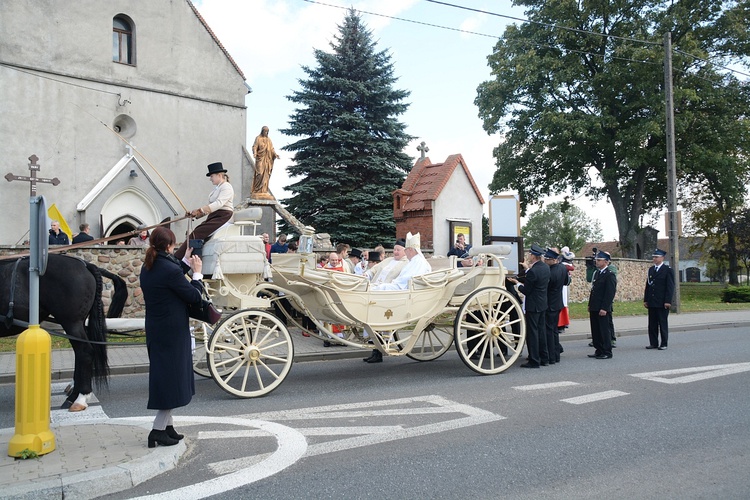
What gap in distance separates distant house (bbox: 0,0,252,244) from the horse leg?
14.0 m

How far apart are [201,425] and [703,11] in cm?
3296

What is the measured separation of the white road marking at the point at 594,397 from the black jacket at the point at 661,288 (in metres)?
5.42

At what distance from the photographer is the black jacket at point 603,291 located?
1107 cm

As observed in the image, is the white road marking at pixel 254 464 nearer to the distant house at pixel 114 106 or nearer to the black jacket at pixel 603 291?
the black jacket at pixel 603 291

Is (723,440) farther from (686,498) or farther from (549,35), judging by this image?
(549,35)

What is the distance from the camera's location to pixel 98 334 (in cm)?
696

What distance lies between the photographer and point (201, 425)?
19.9ft

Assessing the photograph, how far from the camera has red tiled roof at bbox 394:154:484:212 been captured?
20656 mm

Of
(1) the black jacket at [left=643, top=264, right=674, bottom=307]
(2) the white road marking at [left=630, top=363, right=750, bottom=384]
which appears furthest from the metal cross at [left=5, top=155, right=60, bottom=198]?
(2) the white road marking at [left=630, top=363, right=750, bottom=384]

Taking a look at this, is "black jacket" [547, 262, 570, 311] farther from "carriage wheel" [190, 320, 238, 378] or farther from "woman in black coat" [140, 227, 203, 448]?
"woman in black coat" [140, 227, 203, 448]

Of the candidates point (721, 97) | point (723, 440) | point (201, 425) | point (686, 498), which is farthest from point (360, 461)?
point (721, 97)

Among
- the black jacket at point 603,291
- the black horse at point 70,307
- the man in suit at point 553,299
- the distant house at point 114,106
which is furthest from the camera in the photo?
the distant house at point 114,106

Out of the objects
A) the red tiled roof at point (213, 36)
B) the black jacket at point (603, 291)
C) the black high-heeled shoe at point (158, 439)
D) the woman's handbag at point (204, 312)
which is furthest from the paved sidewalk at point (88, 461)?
the red tiled roof at point (213, 36)

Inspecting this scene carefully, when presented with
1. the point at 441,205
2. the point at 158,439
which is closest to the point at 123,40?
the point at 441,205
